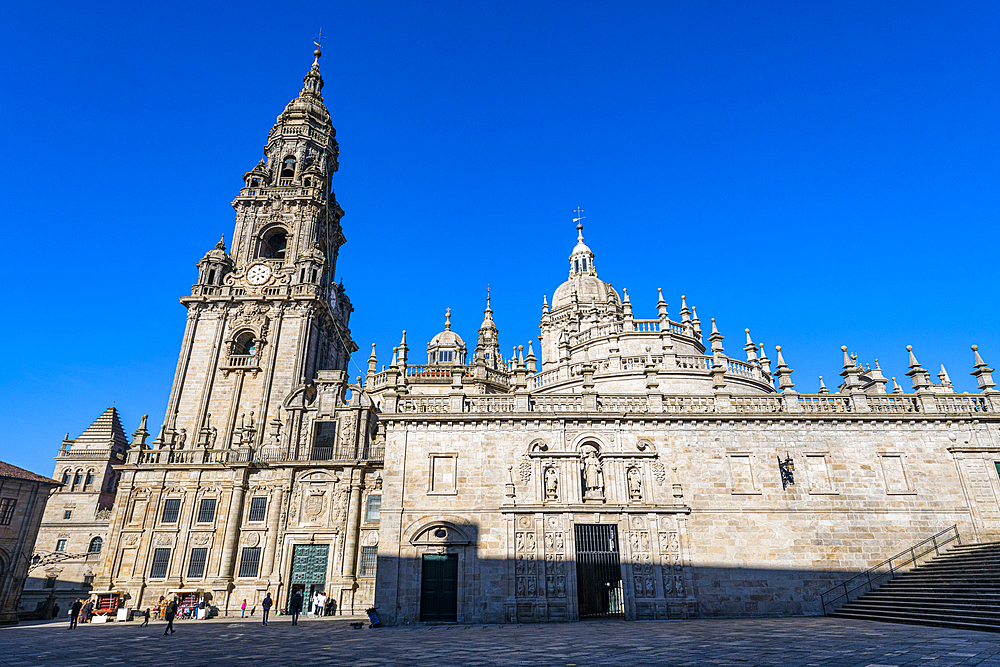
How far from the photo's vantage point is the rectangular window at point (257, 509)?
107 feet

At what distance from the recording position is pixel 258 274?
139ft

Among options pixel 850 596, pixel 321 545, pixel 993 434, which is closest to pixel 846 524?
pixel 850 596

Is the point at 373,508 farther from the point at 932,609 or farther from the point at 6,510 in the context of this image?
the point at 932,609

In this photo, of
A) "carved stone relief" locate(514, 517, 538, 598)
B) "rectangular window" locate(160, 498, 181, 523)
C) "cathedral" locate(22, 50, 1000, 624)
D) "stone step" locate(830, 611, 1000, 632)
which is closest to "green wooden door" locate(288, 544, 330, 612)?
"cathedral" locate(22, 50, 1000, 624)

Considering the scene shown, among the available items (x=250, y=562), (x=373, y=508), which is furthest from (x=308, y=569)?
(x=373, y=508)

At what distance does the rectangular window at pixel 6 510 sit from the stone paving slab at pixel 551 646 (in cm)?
1800

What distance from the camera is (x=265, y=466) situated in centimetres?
3356

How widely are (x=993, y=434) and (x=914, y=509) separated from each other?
551 centimetres

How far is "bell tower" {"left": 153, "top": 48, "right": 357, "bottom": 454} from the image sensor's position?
122 ft

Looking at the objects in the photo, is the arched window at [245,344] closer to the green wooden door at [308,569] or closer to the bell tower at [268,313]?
the bell tower at [268,313]

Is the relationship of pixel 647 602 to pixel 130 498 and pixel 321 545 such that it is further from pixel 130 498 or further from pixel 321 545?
pixel 130 498

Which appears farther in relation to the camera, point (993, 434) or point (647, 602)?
point (993, 434)

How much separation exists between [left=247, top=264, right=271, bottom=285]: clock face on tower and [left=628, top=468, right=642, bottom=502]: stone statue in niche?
31.1 m

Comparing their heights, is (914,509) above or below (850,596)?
above
